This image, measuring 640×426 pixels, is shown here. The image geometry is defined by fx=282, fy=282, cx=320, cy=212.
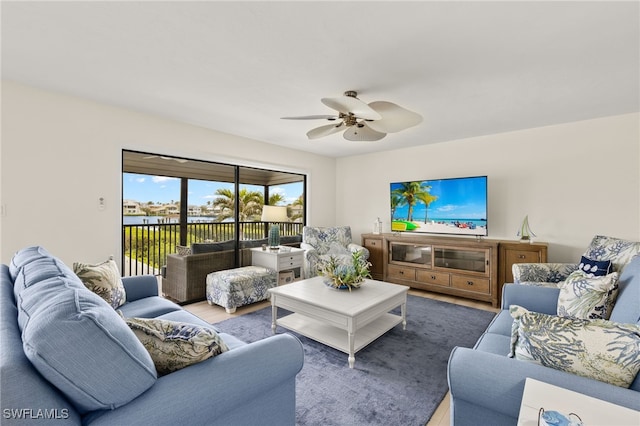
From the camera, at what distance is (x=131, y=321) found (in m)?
1.10

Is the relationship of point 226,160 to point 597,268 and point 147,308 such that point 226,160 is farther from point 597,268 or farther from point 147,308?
point 597,268

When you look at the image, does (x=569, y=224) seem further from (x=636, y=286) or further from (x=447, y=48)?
(x=447, y=48)

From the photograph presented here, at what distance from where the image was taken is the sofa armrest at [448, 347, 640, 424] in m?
0.92

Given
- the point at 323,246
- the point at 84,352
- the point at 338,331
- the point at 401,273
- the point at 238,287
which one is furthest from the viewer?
the point at 323,246

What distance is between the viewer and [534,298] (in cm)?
210

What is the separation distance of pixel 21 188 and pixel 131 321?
98.5 inches

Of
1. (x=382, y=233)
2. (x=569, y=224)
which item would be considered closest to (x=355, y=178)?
(x=382, y=233)

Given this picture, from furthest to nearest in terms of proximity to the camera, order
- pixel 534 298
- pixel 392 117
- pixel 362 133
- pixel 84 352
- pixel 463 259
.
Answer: pixel 463 259
pixel 362 133
pixel 392 117
pixel 534 298
pixel 84 352

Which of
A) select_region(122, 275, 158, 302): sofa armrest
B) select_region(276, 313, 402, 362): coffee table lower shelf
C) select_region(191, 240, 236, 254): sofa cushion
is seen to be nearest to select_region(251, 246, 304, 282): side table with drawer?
select_region(191, 240, 236, 254): sofa cushion

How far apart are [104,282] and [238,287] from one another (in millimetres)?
1471

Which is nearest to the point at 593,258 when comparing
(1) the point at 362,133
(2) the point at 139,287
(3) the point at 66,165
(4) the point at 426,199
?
(4) the point at 426,199

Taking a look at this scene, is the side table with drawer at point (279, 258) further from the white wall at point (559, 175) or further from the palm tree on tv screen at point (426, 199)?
the white wall at point (559, 175)

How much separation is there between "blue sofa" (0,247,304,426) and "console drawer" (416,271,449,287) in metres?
3.39

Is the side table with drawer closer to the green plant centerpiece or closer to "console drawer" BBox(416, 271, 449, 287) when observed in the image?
the green plant centerpiece
